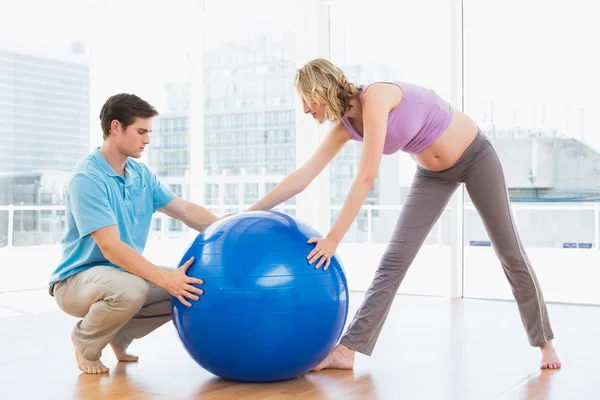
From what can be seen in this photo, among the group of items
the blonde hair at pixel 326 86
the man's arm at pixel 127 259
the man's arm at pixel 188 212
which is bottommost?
the man's arm at pixel 127 259

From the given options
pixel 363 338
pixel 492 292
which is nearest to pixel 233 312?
pixel 363 338

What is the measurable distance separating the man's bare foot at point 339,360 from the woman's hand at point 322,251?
491 millimetres

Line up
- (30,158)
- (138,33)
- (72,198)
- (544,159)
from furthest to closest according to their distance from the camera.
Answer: (138,33) → (30,158) → (544,159) → (72,198)

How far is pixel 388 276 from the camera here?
266cm

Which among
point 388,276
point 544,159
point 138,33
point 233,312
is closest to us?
point 233,312

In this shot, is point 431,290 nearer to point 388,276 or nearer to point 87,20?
point 388,276

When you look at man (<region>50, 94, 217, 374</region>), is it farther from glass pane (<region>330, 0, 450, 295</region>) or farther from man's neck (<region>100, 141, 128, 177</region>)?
glass pane (<region>330, 0, 450, 295</region>)

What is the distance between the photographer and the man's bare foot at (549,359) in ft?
8.70

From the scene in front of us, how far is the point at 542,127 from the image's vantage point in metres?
4.77

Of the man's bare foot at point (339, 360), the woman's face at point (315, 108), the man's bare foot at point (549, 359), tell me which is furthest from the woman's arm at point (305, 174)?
the man's bare foot at point (549, 359)

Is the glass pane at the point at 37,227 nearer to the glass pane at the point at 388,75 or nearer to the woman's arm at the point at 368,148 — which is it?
the glass pane at the point at 388,75

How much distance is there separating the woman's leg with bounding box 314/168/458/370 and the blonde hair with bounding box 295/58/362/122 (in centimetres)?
52

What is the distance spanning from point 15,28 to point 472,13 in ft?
11.1

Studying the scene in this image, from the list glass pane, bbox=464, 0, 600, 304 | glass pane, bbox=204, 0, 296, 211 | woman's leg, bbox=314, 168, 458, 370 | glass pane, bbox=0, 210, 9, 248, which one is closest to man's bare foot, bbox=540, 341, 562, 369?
woman's leg, bbox=314, 168, 458, 370
